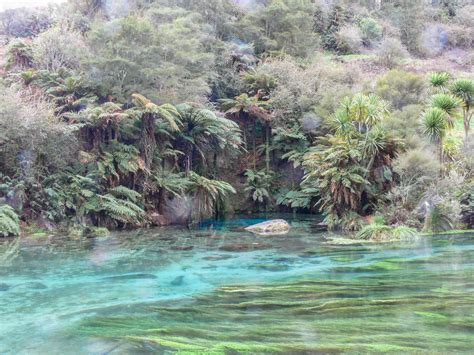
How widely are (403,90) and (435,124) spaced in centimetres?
547

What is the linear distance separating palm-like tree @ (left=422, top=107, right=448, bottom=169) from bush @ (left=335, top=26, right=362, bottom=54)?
71.4 feet

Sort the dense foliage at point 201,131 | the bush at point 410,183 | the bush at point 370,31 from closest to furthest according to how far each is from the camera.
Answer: the bush at point 410,183, the dense foliage at point 201,131, the bush at point 370,31

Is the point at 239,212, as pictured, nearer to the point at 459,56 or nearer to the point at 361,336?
the point at 361,336

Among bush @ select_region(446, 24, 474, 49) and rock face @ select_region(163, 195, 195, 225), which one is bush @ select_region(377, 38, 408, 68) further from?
rock face @ select_region(163, 195, 195, 225)

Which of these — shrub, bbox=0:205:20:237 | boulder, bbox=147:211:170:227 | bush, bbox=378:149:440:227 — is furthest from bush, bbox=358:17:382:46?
shrub, bbox=0:205:20:237

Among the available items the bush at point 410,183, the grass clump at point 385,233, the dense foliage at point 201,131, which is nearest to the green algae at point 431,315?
the grass clump at point 385,233

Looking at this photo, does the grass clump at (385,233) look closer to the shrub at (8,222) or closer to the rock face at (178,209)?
the rock face at (178,209)

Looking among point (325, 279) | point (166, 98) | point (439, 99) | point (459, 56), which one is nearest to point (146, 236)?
point (166, 98)

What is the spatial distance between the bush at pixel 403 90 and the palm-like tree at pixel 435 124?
4.85 metres

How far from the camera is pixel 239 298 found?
19.7 feet

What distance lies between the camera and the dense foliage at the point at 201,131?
14531mm

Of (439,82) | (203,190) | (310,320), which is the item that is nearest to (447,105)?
(439,82)

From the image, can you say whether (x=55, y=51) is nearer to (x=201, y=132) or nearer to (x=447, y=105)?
(x=201, y=132)

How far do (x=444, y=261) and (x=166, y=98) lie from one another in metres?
12.7
